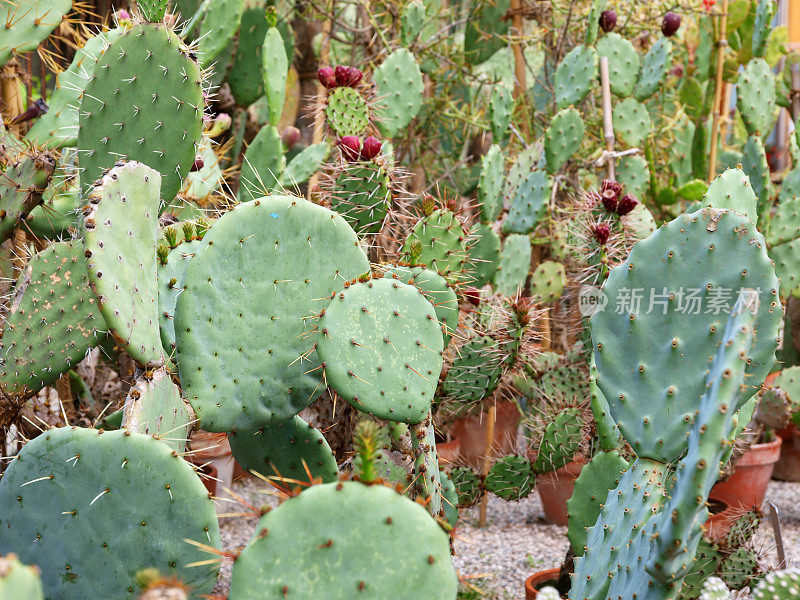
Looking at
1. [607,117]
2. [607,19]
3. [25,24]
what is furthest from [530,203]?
[25,24]

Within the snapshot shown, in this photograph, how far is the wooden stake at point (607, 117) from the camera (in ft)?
9.09

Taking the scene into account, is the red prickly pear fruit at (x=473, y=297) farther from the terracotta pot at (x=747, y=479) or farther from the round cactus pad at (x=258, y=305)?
the terracotta pot at (x=747, y=479)

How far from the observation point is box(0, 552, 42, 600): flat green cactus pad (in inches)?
22.8

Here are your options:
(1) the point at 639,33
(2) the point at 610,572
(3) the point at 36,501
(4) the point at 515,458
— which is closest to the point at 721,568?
(4) the point at 515,458

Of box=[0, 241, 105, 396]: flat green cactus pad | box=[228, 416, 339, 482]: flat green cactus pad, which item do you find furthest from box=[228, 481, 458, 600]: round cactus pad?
box=[0, 241, 105, 396]: flat green cactus pad

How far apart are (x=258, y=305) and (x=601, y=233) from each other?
1101 mm

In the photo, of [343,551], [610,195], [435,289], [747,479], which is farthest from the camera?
[747,479]

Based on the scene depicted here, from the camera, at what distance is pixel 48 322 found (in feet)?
5.19

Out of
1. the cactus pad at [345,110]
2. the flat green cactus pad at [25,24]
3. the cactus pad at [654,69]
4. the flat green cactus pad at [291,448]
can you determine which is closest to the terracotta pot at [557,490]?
the flat green cactus pad at [291,448]

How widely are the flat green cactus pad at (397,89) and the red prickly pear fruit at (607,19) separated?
769mm

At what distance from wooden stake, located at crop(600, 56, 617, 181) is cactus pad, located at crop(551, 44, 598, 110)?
8 centimetres

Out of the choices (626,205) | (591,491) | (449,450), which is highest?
(626,205)

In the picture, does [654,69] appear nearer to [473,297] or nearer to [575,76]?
[575,76]

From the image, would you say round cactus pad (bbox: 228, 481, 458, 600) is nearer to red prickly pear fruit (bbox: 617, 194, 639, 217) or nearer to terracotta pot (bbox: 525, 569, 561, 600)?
terracotta pot (bbox: 525, 569, 561, 600)
